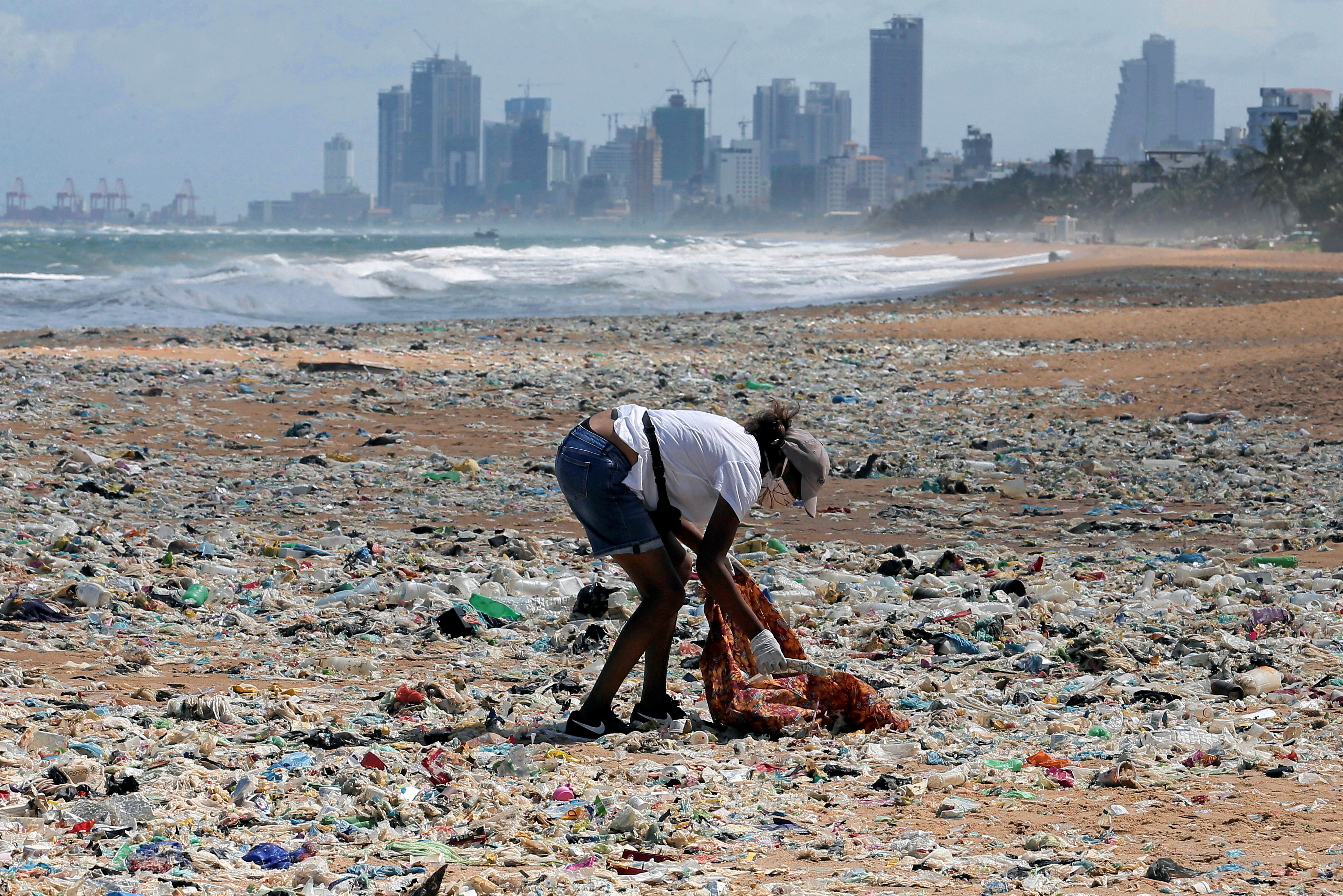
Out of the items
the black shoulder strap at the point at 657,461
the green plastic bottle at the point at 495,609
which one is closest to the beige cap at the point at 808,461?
the black shoulder strap at the point at 657,461

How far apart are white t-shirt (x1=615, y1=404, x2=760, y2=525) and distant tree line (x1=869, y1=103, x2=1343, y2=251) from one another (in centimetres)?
6521

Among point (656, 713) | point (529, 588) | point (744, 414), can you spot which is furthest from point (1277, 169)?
point (656, 713)

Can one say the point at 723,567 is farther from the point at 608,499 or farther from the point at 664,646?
the point at 664,646

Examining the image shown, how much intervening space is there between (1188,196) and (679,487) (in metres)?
108

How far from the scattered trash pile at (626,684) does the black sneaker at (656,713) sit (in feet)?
0.43

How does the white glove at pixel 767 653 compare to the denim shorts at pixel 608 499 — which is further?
the white glove at pixel 767 653

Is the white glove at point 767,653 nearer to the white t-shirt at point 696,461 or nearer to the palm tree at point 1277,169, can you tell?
the white t-shirt at point 696,461

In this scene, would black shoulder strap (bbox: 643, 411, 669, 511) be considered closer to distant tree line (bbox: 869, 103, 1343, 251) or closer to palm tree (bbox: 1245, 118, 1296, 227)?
distant tree line (bbox: 869, 103, 1343, 251)

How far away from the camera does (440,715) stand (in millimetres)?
4805

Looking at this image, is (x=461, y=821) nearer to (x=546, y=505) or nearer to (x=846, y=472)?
(x=546, y=505)

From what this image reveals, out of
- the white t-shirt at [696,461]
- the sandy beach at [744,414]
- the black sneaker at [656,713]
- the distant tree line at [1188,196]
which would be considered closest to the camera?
the white t-shirt at [696,461]

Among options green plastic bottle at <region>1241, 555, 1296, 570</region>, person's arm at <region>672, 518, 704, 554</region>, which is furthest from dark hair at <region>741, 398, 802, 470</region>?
green plastic bottle at <region>1241, 555, 1296, 570</region>

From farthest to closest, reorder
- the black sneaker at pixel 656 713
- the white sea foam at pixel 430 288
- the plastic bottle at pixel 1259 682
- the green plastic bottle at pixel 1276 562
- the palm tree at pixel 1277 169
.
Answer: the palm tree at pixel 1277 169 < the white sea foam at pixel 430 288 < the green plastic bottle at pixel 1276 562 < the plastic bottle at pixel 1259 682 < the black sneaker at pixel 656 713

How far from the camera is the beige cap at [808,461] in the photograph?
412cm
